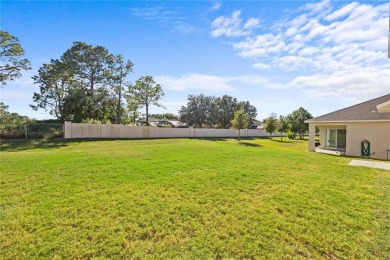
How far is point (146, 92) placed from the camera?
3466cm

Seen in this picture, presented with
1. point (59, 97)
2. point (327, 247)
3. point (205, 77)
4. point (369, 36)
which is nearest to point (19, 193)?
point (327, 247)

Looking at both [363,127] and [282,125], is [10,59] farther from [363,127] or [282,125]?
[282,125]

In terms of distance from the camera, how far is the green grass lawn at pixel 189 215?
320cm

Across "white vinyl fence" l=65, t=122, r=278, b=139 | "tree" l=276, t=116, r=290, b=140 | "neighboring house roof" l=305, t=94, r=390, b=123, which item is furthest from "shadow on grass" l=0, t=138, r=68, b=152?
"tree" l=276, t=116, r=290, b=140

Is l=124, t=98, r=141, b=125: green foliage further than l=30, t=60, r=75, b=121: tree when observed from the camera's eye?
Yes

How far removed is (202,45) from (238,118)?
755 inches

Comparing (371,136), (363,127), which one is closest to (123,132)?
(363,127)

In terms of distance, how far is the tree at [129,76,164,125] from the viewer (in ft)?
111

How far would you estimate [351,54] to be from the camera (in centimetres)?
992

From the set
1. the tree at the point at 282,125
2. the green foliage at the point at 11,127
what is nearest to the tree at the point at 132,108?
the green foliage at the point at 11,127

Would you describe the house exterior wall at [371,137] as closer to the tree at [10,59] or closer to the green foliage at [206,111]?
the tree at [10,59]

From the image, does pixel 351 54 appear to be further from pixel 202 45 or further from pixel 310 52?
pixel 202 45

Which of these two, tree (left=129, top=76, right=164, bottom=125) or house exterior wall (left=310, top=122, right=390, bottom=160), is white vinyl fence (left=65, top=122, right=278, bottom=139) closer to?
tree (left=129, top=76, right=164, bottom=125)

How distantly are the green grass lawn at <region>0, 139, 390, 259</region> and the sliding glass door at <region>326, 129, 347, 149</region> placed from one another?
560 inches
